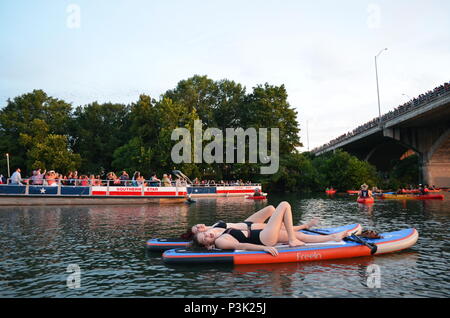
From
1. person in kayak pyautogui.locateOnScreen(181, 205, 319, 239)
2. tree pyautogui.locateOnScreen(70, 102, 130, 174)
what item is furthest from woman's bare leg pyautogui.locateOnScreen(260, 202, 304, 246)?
tree pyautogui.locateOnScreen(70, 102, 130, 174)

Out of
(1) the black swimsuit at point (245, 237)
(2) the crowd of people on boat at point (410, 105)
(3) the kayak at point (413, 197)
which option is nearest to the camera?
(1) the black swimsuit at point (245, 237)

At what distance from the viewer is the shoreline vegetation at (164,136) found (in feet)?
180

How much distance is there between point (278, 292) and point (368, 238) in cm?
491

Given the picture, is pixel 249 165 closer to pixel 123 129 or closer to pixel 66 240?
pixel 123 129

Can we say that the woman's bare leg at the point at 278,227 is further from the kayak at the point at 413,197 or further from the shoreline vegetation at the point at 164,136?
the shoreline vegetation at the point at 164,136

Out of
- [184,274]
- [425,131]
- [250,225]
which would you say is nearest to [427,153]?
[425,131]

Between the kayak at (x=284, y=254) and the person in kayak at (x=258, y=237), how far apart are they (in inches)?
6.6

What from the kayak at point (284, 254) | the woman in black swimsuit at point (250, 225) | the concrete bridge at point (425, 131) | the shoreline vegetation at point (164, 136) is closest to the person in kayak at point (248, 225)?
the woman in black swimsuit at point (250, 225)

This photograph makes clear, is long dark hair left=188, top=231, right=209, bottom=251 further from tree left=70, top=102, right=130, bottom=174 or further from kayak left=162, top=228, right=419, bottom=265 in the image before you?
tree left=70, top=102, right=130, bottom=174

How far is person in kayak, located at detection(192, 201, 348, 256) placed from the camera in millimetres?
9492

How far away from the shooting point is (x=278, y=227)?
954 cm

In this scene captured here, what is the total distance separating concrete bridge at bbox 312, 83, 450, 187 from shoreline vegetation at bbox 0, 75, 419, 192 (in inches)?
252

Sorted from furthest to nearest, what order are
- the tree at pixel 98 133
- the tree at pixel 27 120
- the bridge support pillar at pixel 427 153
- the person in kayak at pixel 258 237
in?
the tree at pixel 98 133 < the tree at pixel 27 120 < the bridge support pillar at pixel 427 153 < the person in kayak at pixel 258 237
